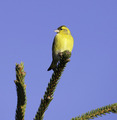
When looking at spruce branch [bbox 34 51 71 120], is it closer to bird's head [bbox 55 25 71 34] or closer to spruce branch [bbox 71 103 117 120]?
spruce branch [bbox 71 103 117 120]

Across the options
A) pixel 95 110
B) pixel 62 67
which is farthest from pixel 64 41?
pixel 95 110

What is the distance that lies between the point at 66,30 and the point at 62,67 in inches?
129

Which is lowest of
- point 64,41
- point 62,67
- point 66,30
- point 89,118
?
point 89,118

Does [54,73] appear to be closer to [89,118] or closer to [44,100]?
[44,100]

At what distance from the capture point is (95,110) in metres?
1.90

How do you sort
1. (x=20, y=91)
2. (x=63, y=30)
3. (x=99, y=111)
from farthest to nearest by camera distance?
(x=63, y=30) → (x=99, y=111) → (x=20, y=91)

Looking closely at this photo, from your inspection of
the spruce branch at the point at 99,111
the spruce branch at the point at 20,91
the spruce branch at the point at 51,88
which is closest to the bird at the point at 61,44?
the spruce branch at the point at 51,88

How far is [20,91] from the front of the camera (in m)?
1.63

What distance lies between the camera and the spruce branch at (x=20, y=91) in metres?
1.56

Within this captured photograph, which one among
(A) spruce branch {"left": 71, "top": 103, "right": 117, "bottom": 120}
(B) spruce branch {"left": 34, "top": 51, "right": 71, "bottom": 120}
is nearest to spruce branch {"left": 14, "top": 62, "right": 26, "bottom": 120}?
(B) spruce branch {"left": 34, "top": 51, "right": 71, "bottom": 120}

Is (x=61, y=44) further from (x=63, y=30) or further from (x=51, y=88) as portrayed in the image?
(x=51, y=88)

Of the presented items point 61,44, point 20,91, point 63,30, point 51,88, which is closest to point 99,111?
point 51,88

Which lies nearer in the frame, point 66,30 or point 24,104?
point 24,104

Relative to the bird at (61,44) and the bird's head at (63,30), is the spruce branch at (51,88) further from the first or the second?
the bird's head at (63,30)
